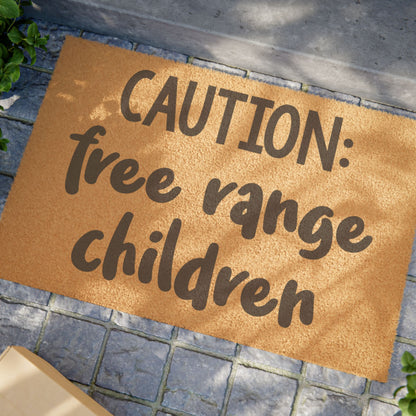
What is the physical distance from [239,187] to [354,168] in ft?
1.90

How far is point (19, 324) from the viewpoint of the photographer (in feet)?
5.61

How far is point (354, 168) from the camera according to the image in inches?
69.7

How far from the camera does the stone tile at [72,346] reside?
167 cm

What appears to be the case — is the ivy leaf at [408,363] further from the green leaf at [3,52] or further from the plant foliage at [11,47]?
the green leaf at [3,52]

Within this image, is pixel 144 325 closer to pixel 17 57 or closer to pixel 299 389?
pixel 299 389

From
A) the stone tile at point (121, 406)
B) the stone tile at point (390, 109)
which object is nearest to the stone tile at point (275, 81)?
the stone tile at point (390, 109)

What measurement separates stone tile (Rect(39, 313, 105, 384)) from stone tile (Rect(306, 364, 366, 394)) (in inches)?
39.7

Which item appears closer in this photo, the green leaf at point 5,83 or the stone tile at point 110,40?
the green leaf at point 5,83

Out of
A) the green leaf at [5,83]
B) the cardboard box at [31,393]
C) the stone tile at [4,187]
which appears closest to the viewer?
the cardboard box at [31,393]

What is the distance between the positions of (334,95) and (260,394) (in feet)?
4.93

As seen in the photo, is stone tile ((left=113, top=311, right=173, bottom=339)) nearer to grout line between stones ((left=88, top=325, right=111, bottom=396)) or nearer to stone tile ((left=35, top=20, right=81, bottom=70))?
grout line between stones ((left=88, top=325, right=111, bottom=396))

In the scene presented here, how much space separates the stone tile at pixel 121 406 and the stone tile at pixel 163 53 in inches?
66.2

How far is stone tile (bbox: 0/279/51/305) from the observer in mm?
1715

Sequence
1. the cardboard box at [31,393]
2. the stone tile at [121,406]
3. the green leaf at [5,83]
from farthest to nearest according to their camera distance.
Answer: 1. the stone tile at [121,406]
2. the green leaf at [5,83]
3. the cardboard box at [31,393]
